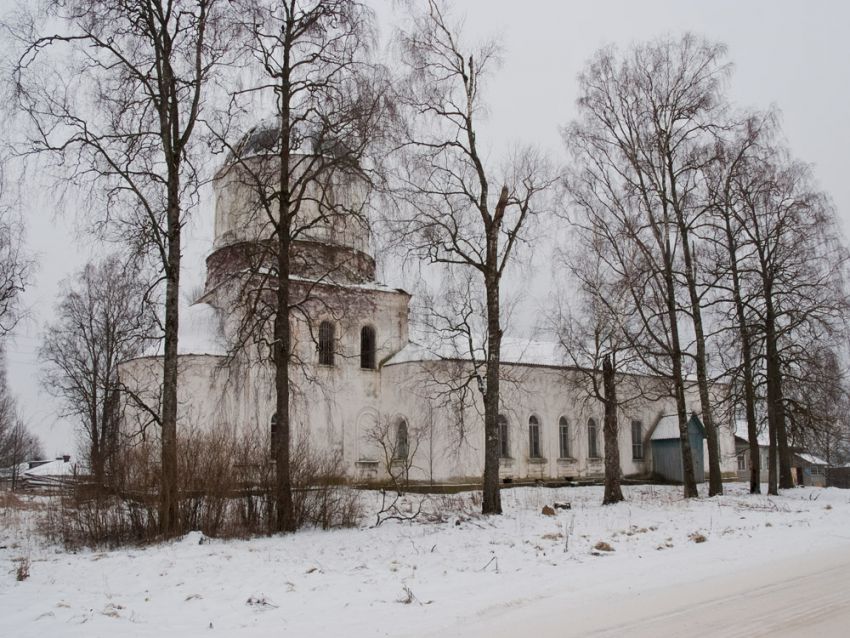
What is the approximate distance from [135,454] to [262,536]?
9.49 ft

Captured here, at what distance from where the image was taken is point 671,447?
34.5 m

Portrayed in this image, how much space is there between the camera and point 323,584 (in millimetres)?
8969

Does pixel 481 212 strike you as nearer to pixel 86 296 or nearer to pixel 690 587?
pixel 690 587

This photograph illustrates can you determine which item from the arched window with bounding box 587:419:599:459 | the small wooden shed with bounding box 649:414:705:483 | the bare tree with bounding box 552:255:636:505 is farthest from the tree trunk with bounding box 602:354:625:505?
the small wooden shed with bounding box 649:414:705:483

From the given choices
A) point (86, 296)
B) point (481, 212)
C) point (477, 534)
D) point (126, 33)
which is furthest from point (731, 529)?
point (86, 296)

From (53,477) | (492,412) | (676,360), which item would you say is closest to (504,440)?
(676,360)

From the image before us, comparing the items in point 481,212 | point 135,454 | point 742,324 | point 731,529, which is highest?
point 481,212

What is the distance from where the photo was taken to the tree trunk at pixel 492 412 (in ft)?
53.6

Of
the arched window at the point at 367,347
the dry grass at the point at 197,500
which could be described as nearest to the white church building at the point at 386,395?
the arched window at the point at 367,347

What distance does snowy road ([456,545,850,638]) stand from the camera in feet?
21.0

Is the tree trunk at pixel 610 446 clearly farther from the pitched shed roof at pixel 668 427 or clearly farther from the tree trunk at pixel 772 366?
the pitched shed roof at pixel 668 427

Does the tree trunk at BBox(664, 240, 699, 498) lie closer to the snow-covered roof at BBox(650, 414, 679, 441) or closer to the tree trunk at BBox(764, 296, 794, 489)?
the tree trunk at BBox(764, 296, 794, 489)

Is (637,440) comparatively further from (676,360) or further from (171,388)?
(171,388)

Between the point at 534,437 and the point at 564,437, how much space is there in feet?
6.26
